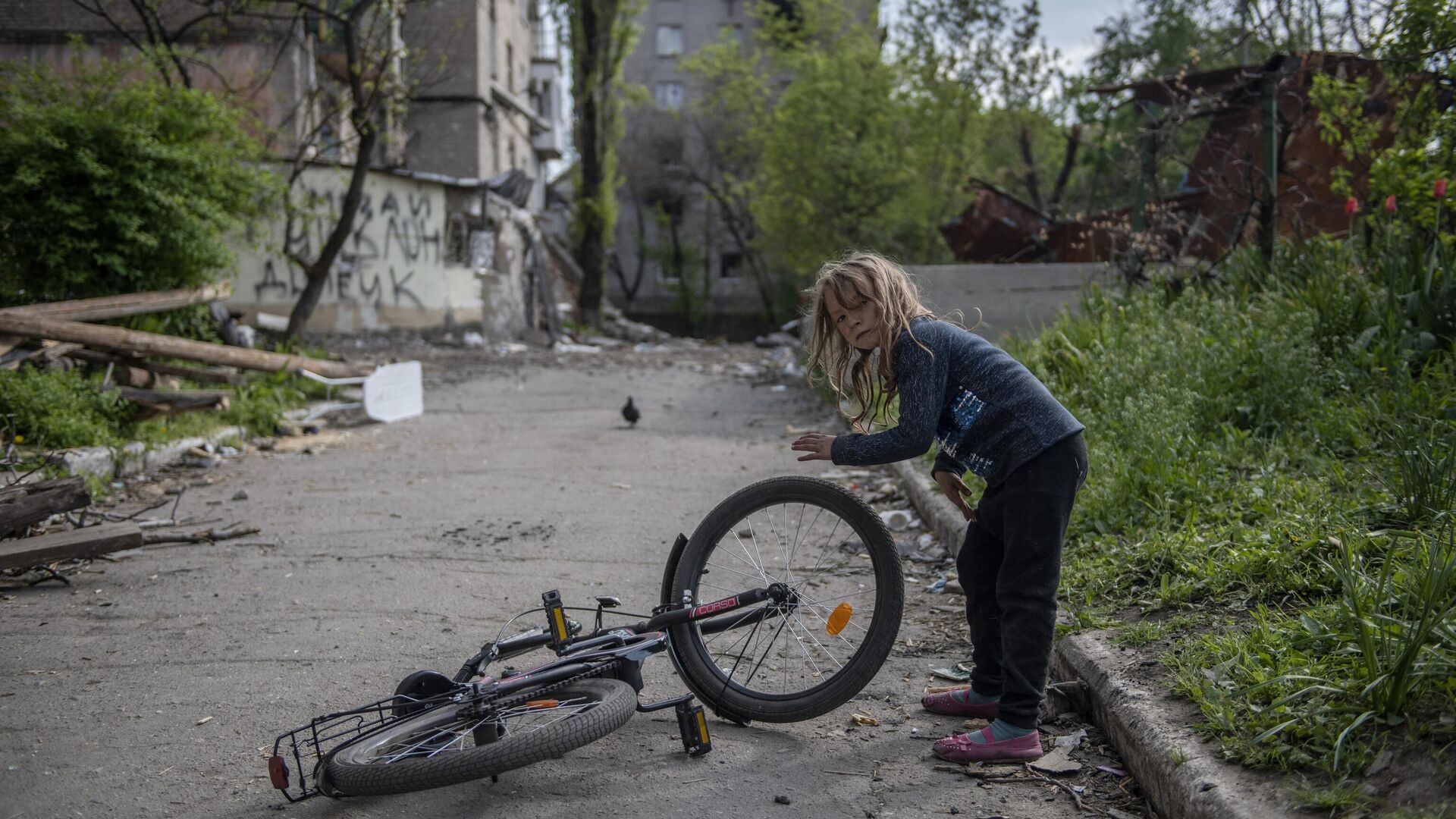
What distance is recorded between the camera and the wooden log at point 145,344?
315 inches

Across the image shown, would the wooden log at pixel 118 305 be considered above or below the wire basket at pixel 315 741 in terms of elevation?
above

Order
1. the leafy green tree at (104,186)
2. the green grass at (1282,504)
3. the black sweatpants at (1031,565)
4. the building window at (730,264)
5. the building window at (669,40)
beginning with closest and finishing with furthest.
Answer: the green grass at (1282,504)
the black sweatpants at (1031,565)
the leafy green tree at (104,186)
the building window at (730,264)
the building window at (669,40)

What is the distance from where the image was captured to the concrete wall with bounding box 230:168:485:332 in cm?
2069

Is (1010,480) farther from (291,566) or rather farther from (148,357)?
(148,357)

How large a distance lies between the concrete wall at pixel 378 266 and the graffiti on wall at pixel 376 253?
0.02m

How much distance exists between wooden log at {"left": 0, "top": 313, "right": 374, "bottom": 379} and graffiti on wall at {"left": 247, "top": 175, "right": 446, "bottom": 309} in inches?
419

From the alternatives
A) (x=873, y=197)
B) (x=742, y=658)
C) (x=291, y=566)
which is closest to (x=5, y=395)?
(x=291, y=566)

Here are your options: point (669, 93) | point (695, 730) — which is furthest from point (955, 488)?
point (669, 93)

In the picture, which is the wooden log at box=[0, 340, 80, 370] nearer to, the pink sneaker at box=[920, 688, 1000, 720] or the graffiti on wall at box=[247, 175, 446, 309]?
the pink sneaker at box=[920, 688, 1000, 720]

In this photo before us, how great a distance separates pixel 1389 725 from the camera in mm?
2531

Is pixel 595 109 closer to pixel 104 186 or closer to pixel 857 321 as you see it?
pixel 104 186

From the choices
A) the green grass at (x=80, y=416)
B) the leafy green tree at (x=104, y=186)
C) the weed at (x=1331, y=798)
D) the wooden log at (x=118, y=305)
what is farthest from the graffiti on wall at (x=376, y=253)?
the weed at (x=1331, y=798)

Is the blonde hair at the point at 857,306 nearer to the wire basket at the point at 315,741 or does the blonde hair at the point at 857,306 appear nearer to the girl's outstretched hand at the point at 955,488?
the girl's outstretched hand at the point at 955,488

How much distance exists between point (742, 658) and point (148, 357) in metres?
7.94
